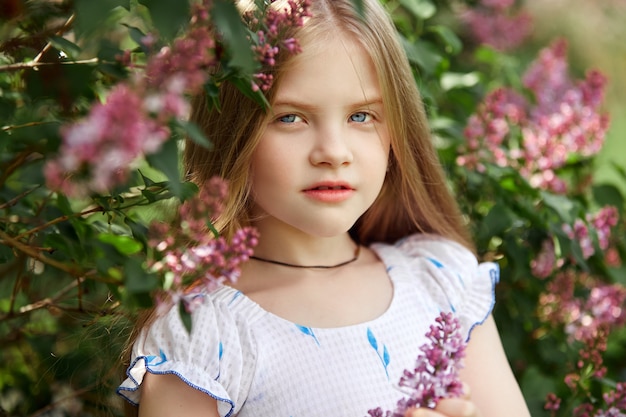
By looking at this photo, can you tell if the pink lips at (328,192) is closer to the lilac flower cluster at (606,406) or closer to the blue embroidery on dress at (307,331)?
the blue embroidery on dress at (307,331)

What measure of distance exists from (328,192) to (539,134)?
2.66 feet

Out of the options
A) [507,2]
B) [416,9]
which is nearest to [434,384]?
[416,9]

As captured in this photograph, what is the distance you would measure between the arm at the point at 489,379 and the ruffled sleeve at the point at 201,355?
43 cm

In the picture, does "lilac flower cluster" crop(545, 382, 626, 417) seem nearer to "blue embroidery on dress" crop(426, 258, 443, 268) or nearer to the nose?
"blue embroidery on dress" crop(426, 258, 443, 268)

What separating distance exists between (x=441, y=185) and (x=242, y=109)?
533 mm

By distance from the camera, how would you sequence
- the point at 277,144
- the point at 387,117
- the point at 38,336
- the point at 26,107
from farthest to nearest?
the point at 38,336 < the point at 387,117 < the point at 277,144 < the point at 26,107

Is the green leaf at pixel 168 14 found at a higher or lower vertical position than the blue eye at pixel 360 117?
higher

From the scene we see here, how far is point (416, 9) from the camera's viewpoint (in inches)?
77.8

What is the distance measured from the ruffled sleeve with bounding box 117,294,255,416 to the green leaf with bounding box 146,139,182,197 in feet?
1.84

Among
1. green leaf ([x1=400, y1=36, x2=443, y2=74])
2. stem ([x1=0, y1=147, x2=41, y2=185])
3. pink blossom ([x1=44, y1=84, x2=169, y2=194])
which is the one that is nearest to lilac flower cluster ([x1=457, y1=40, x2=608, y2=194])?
green leaf ([x1=400, y1=36, x2=443, y2=74])

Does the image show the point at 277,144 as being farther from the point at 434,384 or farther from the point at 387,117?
the point at 434,384

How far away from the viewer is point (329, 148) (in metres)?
1.36

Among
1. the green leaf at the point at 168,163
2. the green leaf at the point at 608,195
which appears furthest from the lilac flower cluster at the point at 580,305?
the green leaf at the point at 168,163

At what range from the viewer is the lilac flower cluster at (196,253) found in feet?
3.10
